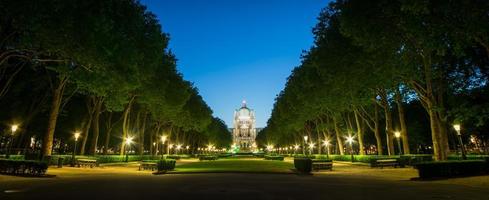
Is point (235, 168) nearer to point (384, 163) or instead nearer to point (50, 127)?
Result: point (384, 163)

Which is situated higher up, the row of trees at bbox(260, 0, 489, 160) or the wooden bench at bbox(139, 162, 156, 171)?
the row of trees at bbox(260, 0, 489, 160)

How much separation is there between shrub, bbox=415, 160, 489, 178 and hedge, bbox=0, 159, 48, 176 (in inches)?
910

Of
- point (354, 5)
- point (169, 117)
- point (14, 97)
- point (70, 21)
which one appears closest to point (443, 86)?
point (354, 5)

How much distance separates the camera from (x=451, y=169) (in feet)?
69.7

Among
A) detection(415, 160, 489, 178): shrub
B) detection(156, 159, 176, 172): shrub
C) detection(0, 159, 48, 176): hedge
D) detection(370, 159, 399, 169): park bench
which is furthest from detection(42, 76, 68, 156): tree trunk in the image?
detection(370, 159, 399, 169): park bench

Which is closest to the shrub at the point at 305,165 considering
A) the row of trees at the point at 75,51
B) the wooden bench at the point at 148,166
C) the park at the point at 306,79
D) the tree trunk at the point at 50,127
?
the park at the point at 306,79

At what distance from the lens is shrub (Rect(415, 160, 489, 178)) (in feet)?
68.9

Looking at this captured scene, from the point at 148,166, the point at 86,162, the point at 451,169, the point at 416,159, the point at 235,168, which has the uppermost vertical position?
the point at 416,159

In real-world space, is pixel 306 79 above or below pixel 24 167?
above

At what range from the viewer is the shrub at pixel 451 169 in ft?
68.9

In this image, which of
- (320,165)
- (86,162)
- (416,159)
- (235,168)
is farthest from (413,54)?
(86,162)

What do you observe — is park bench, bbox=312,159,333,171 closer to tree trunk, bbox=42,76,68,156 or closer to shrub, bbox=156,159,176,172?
shrub, bbox=156,159,176,172

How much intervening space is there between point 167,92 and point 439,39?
41.6 metres

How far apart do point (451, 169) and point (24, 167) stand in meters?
26.1
